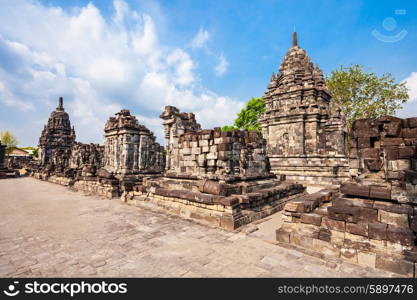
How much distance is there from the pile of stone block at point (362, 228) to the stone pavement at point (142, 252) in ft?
0.93

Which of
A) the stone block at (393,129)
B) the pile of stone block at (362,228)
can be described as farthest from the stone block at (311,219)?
the stone block at (393,129)

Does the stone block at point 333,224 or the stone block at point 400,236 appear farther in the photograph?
the stone block at point 333,224

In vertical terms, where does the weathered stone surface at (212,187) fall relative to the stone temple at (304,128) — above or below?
below

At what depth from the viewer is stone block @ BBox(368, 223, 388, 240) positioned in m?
3.56

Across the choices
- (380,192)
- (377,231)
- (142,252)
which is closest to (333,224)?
(377,231)

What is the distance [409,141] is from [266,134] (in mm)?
13667

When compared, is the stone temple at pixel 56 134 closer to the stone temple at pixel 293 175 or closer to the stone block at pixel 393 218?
the stone temple at pixel 293 175

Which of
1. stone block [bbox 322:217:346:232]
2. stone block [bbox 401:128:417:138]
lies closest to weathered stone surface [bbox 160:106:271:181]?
stone block [bbox 322:217:346:232]

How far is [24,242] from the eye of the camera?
15.1ft

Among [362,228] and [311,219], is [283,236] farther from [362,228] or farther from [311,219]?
[362,228]

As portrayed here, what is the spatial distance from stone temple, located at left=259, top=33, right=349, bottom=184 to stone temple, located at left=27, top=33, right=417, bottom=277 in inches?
2.9

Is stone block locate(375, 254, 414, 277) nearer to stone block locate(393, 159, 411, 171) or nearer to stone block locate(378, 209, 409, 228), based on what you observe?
stone block locate(378, 209, 409, 228)

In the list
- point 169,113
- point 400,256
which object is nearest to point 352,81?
point 169,113

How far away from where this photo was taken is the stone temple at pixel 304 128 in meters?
13.3
